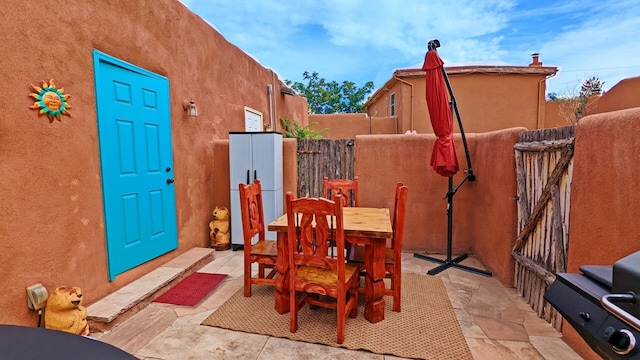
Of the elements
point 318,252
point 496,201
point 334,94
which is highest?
point 334,94

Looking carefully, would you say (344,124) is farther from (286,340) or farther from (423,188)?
(286,340)

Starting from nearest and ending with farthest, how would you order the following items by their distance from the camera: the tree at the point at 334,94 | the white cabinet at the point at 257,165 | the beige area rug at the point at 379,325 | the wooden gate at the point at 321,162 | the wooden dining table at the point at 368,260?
the beige area rug at the point at 379,325 < the wooden dining table at the point at 368,260 < the white cabinet at the point at 257,165 < the wooden gate at the point at 321,162 < the tree at the point at 334,94

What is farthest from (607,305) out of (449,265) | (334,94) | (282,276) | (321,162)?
(334,94)

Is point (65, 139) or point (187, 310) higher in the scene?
point (65, 139)

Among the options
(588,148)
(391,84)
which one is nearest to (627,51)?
(391,84)

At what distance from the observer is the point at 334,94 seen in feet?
72.0

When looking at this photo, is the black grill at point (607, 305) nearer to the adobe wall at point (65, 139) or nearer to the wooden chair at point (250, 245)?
the wooden chair at point (250, 245)

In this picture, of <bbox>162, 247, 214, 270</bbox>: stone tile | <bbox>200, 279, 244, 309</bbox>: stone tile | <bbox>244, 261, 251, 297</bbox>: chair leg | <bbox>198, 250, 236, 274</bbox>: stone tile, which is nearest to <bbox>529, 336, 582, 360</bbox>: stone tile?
<bbox>244, 261, 251, 297</bbox>: chair leg

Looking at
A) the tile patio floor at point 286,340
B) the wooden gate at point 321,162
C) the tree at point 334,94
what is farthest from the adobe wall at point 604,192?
the tree at point 334,94

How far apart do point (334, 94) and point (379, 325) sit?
20.7 metres

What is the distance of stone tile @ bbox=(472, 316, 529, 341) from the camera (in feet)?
7.79

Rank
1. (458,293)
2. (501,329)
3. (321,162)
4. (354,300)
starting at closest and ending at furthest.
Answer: (501,329)
(354,300)
(458,293)
(321,162)

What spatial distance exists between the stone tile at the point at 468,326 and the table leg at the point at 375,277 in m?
0.67

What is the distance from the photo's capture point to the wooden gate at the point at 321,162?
4.60 metres
